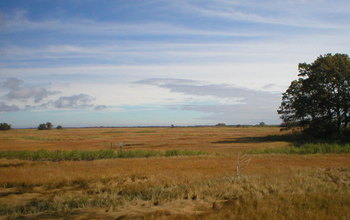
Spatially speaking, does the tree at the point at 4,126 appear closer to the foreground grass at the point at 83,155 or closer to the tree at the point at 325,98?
the foreground grass at the point at 83,155

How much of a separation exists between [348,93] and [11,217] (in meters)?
44.1

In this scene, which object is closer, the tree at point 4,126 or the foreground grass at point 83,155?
the foreground grass at point 83,155

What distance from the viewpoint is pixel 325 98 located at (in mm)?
42938

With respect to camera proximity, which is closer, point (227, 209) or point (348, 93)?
point (227, 209)

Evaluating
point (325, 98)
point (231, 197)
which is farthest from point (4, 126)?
point (231, 197)

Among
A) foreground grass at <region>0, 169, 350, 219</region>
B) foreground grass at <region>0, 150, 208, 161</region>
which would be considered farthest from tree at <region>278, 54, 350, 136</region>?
foreground grass at <region>0, 169, 350, 219</region>

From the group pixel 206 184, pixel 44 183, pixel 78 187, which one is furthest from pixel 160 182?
pixel 44 183

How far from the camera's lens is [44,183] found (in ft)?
53.0

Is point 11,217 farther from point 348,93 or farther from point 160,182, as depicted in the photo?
point 348,93

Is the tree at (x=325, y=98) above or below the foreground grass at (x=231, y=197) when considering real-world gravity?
above

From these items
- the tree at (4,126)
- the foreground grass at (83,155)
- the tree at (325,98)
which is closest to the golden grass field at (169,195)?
the foreground grass at (83,155)

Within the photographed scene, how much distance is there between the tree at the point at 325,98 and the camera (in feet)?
140

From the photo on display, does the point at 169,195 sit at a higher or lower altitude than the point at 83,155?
lower

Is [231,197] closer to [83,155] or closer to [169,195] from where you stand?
[169,195]
